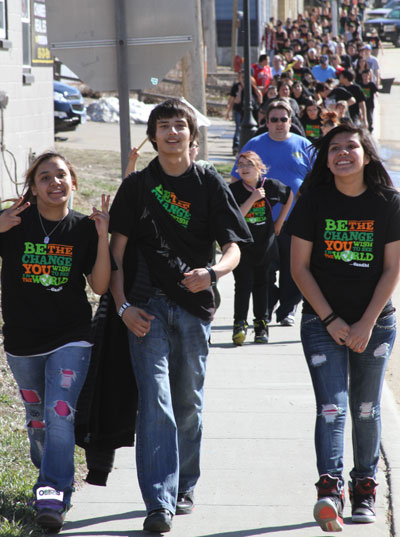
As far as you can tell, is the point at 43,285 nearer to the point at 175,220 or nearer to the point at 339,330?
the point at 175,220

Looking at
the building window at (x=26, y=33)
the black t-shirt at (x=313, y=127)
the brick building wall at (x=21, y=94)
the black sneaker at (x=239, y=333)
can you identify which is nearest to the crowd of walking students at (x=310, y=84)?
the black t-shirt at (x=313, y=127)

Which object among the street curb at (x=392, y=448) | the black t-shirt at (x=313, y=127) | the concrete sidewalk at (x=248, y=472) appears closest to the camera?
the concrete sidewalk at (x=248, y=472)

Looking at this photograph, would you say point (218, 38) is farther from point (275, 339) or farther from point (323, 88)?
point (275, 339)

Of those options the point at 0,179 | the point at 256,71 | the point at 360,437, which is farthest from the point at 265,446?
the point at 256,71

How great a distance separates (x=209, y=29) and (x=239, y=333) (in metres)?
31.5

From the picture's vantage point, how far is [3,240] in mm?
4168

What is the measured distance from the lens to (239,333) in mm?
7621

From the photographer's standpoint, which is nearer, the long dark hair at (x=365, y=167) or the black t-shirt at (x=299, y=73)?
the long dark hair at (x=365, y=167)

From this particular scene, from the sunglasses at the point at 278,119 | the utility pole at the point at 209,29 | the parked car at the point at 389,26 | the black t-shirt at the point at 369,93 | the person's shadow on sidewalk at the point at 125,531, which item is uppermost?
the parked car at the point at 389,26

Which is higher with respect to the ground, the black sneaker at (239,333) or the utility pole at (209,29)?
the utility pole at (209,29)

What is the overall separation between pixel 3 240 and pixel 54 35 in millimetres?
2662

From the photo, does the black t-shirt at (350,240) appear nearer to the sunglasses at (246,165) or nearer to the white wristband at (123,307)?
the white wristband at (123,307)

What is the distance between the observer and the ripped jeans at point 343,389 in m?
4.11

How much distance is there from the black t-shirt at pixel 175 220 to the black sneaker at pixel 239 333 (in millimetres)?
3420
